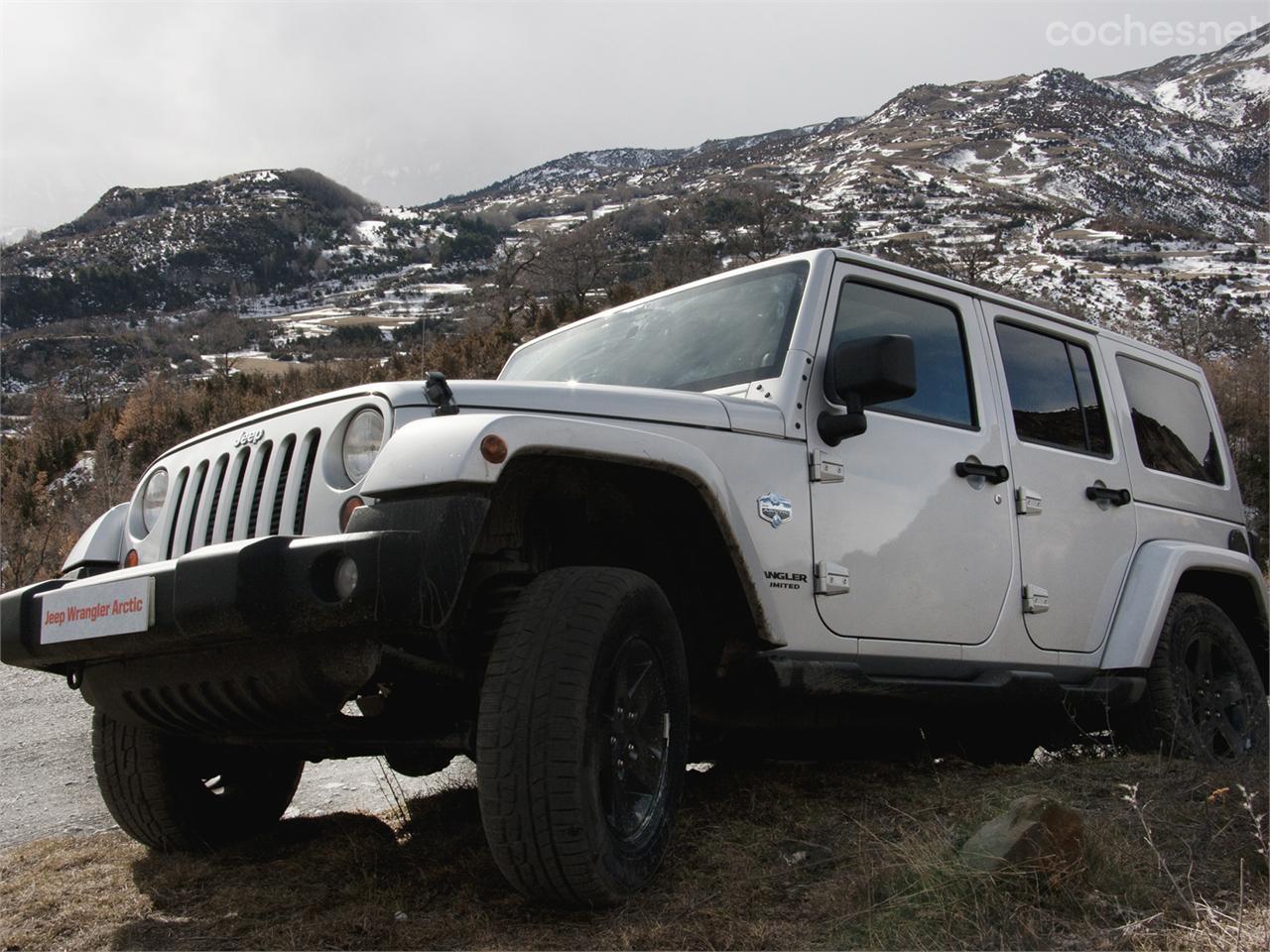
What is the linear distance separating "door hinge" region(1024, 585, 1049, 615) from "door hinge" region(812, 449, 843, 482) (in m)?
1.14

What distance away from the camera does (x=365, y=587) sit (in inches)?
86.3

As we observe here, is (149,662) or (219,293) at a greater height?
(219,293)

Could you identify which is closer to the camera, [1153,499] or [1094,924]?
[1094,924]

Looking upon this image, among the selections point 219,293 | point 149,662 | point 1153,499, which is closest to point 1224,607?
point 1153,499

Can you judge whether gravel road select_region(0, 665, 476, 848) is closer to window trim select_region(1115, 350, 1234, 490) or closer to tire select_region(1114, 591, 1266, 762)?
tire select_region(1114, 591, 1266, 762)

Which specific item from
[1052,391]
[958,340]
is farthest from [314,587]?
[1052,391]

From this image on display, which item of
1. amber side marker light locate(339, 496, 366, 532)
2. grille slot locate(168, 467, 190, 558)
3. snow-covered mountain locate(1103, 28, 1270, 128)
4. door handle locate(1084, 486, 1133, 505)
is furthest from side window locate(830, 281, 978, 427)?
snow-covered mountain locate(1103, 28, 1270, 128)

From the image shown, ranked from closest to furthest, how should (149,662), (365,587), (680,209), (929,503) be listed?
1. (365,587)
2. (149,662)
3. (929,503)
4. (680,209)

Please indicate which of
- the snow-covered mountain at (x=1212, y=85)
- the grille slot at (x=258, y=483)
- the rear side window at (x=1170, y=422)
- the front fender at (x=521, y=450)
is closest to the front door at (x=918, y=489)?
the front fender at (x=521, y=450)

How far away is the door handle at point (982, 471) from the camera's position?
12.0 ft

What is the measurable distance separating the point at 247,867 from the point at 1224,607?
457 cm

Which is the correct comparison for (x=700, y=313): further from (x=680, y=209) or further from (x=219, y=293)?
(x=219, y=293)

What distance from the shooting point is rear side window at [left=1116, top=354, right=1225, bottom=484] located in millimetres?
4832

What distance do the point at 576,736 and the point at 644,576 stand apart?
1.63 ft
